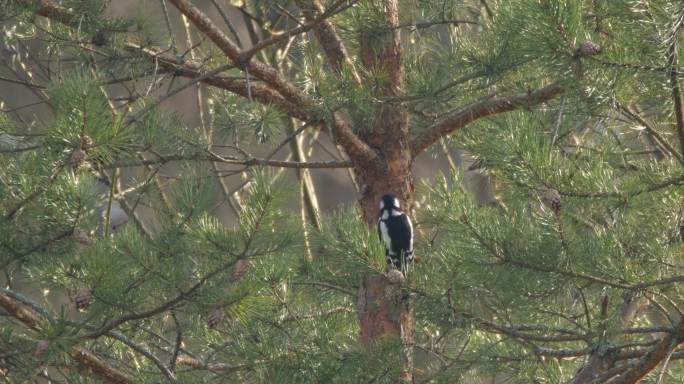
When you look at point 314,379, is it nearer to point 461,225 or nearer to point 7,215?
point 461,225

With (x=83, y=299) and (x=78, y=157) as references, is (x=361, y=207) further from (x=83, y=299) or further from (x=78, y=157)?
(x=78, y=157)

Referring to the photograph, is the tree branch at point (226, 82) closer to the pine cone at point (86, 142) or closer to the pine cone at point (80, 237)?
the pine cone at point (80, 237)

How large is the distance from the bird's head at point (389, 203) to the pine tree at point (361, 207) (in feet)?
0.10

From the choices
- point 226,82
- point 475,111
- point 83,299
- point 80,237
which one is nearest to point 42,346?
point 83,299

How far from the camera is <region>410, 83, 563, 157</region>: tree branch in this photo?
3.04 m

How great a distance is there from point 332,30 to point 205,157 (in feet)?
2.43

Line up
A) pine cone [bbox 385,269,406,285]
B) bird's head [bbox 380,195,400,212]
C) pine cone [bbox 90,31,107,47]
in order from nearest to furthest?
pine cone [bbox 385,269,406,285], pine cone [bbox 90,31,107,47], bird's head [bbox 380,195,400,212]

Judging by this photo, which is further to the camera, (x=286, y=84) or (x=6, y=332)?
(x=286, y=84)

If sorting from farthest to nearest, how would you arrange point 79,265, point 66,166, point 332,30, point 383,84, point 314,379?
point 332,30
point 383,84
point 314,379
point 79,265
point 66,166

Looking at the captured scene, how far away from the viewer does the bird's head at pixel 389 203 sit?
137 inches

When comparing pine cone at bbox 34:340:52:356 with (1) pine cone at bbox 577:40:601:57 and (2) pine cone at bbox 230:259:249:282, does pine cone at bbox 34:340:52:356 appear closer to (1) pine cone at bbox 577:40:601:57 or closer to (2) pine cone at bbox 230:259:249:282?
(2) pine cone at bbox 230:259:249:282

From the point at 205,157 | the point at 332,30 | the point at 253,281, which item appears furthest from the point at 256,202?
the point at 332,30

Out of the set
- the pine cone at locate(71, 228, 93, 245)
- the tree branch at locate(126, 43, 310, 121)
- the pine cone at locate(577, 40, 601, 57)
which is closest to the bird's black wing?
the tree branch at locate(126, 43, 310, 121)

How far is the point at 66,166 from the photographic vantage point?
7.04ft
